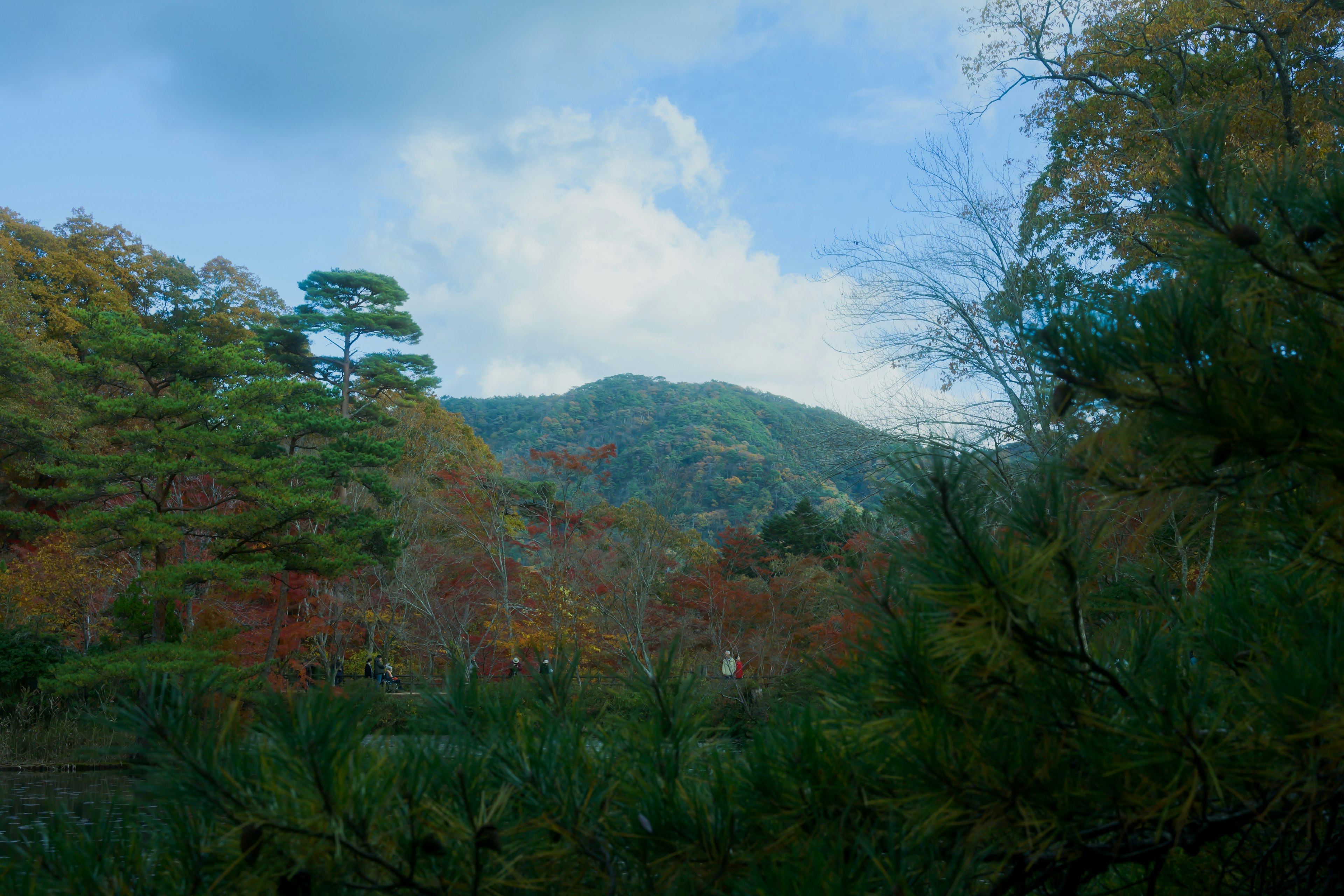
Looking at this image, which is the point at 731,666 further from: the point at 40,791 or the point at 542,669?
the point at 542,669

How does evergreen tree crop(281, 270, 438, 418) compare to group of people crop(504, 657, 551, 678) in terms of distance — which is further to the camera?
evergreen tree crop(281, 270, 438, 418)

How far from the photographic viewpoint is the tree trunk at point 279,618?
15531mm

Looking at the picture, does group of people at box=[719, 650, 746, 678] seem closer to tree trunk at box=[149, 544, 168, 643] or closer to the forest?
tree trunk at box=[149, 544, 168, 643]

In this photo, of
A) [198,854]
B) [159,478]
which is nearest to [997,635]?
[198,854]

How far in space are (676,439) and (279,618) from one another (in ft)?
77.1

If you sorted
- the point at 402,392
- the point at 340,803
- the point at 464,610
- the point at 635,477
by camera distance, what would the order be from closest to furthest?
the point at 340,803 → the point at 464,610 → the point at 402,392 → the point at 635,477

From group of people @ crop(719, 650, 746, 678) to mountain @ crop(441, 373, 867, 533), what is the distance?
11.3ft

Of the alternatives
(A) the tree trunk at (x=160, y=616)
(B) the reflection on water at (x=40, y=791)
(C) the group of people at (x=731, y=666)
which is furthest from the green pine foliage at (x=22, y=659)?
(C) the group of people at (x=731, y=666)

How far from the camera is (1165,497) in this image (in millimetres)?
1156

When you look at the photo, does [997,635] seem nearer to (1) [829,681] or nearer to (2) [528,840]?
(1) [829,681]

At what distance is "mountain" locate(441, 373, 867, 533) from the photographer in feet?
93.2

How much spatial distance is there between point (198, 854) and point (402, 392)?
1016 inches

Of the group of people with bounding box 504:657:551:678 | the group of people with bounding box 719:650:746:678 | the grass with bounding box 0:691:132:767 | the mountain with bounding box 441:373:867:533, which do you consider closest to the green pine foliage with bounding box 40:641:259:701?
the grass with bounding box 0:691:132:767

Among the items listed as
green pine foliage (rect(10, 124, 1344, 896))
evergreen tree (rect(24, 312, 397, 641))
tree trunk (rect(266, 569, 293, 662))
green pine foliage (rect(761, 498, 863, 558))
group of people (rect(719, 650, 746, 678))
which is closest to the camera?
green pine foliage (rect(10, 124, 1344, 896))
